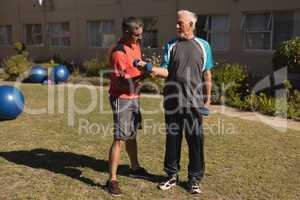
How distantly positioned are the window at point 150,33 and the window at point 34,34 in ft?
28.0

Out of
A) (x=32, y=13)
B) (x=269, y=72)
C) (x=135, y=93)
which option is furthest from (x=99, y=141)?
(x=32, y=13)

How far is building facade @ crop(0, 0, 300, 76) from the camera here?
1447 centimetres

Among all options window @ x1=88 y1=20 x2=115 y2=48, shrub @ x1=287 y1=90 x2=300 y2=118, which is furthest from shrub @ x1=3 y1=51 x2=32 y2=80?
shrub @ x1=287 y1=90 x2=300 y2=118

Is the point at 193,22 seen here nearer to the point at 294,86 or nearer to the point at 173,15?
the point at 294,86

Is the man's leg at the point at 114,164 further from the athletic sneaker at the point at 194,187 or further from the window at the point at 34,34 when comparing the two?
the window at the point at 34,34

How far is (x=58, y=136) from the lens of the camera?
24.5ft

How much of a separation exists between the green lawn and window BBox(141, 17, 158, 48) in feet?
31.0

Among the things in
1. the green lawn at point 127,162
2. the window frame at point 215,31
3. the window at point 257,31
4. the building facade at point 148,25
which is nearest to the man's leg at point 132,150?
the green lawn at point 127,162

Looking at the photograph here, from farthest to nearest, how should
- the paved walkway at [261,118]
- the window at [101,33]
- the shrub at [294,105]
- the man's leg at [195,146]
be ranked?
the window at [101,33]
the shrub at [294,105]
the paved walkway at [261,118]
the man's leg at [195,146]

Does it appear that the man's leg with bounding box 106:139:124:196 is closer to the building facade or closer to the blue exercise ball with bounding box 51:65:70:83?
the building facade

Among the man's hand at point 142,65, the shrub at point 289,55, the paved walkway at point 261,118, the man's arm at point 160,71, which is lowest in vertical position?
the paved walkway at point 261,118

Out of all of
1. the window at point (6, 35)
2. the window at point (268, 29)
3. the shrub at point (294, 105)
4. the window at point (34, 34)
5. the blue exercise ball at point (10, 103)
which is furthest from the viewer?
the window at point (6, 35)

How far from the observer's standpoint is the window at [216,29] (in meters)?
15.6

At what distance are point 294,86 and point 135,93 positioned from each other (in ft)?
28.6
